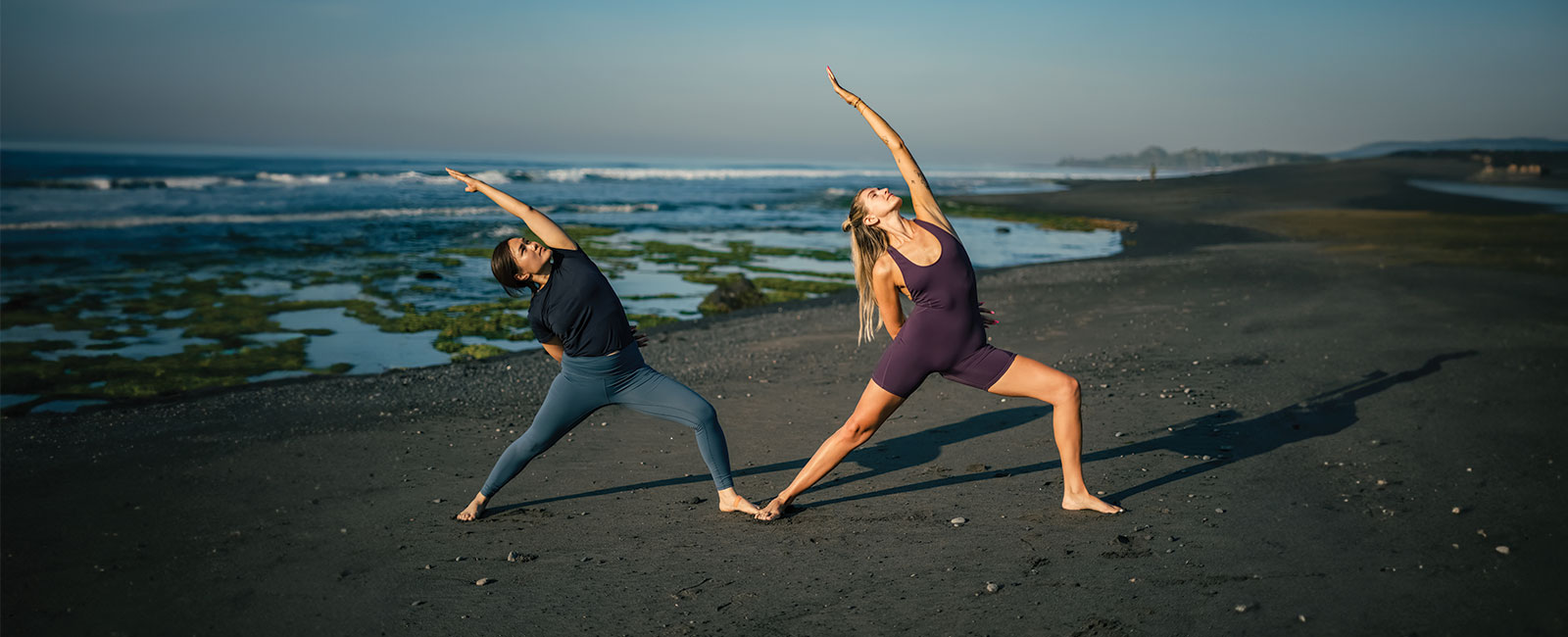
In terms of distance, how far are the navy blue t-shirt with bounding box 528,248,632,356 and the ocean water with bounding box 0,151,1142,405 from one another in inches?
69.8

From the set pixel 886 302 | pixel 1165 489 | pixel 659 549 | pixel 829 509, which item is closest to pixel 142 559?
pixel 659 549

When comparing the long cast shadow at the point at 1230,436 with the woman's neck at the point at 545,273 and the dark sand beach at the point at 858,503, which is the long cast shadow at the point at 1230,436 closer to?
the dark sand beach at the point at 858,503

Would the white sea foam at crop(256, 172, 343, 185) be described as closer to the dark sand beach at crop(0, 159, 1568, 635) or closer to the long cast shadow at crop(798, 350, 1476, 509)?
the dark sand beach at crop(0, 159, 1568, 635)

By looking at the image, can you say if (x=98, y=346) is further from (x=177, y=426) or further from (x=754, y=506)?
(x=754, y=506)

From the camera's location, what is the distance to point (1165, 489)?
5.60 m

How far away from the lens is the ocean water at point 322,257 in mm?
12516

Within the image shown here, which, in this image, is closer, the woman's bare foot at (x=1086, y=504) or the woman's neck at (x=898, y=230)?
the woman's neck at (x=898, y=230)

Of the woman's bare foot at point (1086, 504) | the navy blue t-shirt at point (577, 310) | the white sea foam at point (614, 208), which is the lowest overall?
the woman's bare foot at point (1086, 504)

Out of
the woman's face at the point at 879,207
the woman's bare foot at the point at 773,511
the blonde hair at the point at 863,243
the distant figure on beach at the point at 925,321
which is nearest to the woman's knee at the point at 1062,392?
the distant figure on beach at the point at 925,321

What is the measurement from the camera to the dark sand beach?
4168 mm

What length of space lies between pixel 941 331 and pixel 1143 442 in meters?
2.72

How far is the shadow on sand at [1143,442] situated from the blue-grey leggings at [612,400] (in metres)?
0.66

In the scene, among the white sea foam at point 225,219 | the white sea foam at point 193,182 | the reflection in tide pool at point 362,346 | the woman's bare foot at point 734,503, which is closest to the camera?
the woman's bare foot at point 734,503

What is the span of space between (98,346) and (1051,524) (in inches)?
481
